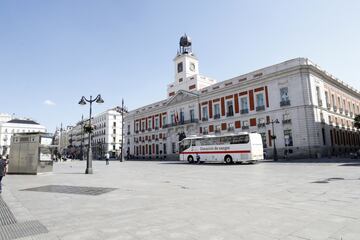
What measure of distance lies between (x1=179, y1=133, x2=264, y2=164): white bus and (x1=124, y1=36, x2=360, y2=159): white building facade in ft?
30.5

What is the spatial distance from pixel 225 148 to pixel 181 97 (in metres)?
24.7

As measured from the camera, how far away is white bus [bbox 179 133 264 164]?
25375mm

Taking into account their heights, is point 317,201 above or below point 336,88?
below

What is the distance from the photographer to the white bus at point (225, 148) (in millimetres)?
25375

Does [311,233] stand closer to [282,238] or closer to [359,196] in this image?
[282,238]

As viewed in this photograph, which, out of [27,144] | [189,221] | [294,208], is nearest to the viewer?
[189,221]

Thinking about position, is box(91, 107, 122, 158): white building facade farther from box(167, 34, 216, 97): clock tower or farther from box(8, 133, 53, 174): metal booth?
box(8, 133, 53, 174): metal booth

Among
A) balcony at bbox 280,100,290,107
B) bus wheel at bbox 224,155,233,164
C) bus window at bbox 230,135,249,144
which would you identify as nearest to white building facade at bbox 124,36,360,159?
balcony at bbox 280,100,290,107

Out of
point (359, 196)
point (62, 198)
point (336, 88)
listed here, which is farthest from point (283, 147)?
point (62, 198)

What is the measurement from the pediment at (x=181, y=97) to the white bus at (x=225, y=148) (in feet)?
56.4

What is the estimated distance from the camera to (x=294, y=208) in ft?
19.6

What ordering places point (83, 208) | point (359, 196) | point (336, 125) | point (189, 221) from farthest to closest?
1. point (336, 125)
2. point (359, 196)
3. point (83, 208)
4. point (189, 221)

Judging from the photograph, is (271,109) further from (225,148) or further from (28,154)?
(28,154)

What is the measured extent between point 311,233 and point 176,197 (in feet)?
14.1
